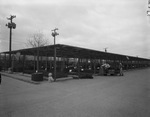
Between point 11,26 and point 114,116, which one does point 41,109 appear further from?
point 11,26

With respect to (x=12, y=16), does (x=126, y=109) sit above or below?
below

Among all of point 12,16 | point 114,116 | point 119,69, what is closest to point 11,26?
point 12,16

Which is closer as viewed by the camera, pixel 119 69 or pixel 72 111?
pixel 72 111

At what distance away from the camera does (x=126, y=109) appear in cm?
586

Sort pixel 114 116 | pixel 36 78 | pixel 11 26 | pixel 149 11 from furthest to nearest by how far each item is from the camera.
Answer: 1. pixel 11 26
2. pixel 36 78
3. pixel 149 11
4. pixel 114 116

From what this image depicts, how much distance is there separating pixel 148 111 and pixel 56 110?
3.27m

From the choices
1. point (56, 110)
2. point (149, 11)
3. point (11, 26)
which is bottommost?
point (56, 110)

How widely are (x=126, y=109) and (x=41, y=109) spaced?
10.3 feet

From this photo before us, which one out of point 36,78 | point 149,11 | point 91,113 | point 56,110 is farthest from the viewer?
point 36,78

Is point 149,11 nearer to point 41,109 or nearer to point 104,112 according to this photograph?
point 104,112

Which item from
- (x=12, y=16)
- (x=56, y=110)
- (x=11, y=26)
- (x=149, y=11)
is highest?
(x=12, y=16)

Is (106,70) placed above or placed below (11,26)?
below

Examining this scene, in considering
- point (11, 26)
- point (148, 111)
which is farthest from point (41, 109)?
point (11, 26)

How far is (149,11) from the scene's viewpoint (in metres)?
6.91
